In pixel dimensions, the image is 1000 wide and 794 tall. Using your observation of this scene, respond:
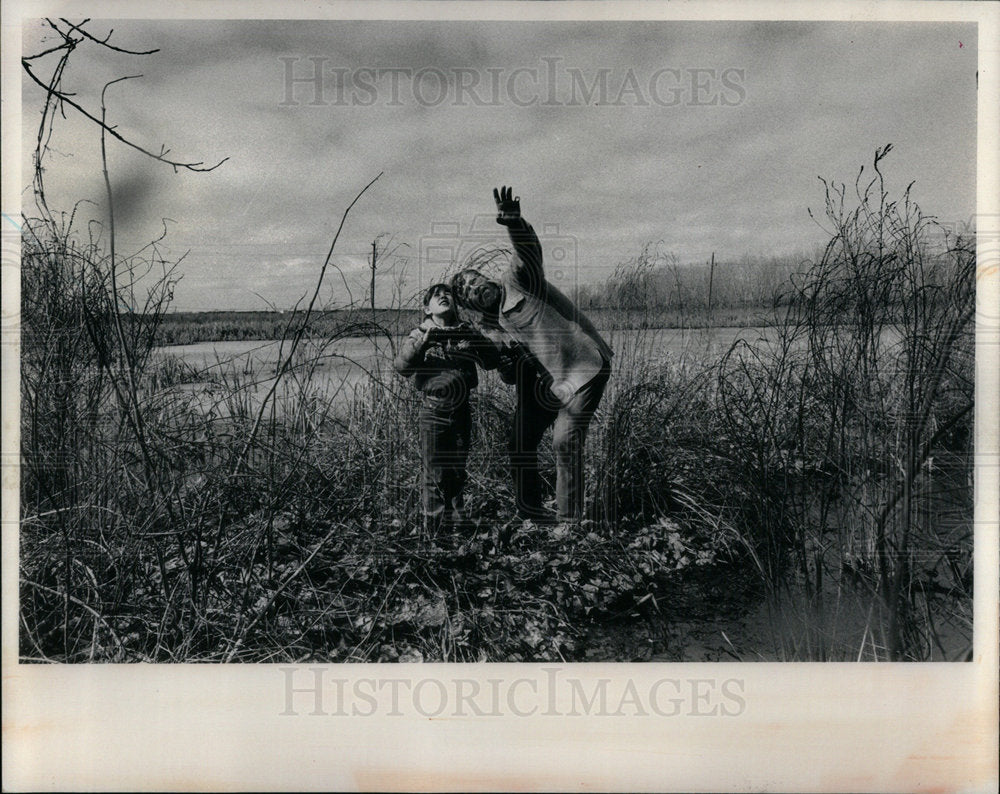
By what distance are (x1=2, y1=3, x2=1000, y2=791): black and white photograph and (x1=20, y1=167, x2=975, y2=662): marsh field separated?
0.05 feet

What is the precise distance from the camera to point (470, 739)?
2.82 meters

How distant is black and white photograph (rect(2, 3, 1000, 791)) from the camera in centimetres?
281

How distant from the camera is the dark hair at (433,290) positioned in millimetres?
2836

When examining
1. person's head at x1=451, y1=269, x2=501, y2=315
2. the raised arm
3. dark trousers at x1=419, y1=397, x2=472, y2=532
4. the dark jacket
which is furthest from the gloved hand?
dark trousers at x1=419, y1=397, x2=472, y2=532

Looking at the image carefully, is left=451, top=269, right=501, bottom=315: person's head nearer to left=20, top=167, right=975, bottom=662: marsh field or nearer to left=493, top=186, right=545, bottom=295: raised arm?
left=493, top=186, right=545, bottom=295: raised arm

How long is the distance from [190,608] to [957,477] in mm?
3310

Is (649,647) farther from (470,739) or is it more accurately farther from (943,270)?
(943,270)

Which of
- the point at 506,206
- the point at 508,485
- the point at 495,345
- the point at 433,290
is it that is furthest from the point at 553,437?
the point at 506,206

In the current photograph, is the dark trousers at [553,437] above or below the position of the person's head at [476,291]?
below

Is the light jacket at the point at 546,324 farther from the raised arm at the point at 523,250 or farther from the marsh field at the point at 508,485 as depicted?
the marsh field at the point at 508,485

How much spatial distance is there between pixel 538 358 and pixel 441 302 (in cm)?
47

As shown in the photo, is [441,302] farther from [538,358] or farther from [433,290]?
[538,358]

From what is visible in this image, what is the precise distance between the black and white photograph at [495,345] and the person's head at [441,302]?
0.6 inches

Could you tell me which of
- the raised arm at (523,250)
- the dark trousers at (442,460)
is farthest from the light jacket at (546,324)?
the dark trousers at (442,460)
